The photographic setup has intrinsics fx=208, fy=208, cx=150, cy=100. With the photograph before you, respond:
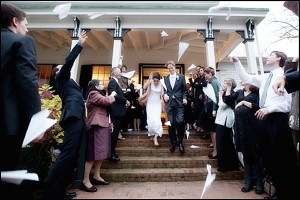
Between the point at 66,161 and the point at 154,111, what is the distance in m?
2.70

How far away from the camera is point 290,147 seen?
2547 mm

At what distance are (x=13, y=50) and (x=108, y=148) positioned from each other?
7.76ft

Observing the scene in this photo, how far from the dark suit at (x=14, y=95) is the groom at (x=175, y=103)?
3.32 m

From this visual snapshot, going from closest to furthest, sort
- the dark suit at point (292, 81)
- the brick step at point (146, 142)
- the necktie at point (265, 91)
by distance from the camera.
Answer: the dark suit at point (292, 81) < the necktie at point (265, 91) < the brick step at point (146, 142)

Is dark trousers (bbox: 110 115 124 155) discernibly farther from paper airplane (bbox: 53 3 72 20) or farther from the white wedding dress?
paper airplane (bbox: 53 3 72 20)

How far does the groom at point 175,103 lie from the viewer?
463 cm

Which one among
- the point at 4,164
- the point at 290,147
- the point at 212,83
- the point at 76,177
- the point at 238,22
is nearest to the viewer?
the point at 4,164

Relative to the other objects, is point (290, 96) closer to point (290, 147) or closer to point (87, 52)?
point (290, 147)

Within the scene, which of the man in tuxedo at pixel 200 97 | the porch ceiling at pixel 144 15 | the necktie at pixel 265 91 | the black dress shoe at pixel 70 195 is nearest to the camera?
the necktie at pixel 265 91

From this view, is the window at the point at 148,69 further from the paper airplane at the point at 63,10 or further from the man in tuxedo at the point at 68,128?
the man in tuxedo at the point at 68,128

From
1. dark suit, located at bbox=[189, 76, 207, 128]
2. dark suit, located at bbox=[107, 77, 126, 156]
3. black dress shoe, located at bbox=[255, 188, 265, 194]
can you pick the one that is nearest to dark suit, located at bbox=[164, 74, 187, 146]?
dark suit, located at bbox=[189, 76, 207, 128]

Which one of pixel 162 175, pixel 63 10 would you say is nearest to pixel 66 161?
pixel 162 175

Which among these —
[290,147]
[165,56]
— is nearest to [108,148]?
[290,147]

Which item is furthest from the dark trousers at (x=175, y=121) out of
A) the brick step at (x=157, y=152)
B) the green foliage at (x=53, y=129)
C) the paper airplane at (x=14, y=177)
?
the paper airplane at (x=14, y=177)
